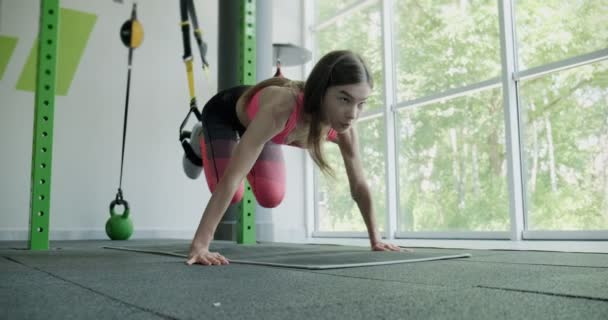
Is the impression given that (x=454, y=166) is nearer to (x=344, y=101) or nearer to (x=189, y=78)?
(x=189, y=78)

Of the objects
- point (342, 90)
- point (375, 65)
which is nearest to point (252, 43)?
point (342, 90)

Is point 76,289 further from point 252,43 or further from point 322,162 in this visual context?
point 252,43

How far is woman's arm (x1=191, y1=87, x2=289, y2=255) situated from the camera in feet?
5.17

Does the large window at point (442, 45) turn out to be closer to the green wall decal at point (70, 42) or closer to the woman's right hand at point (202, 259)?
the green wall decal at point (70, 42)

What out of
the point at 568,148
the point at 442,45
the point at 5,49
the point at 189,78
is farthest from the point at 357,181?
the point at 5,49

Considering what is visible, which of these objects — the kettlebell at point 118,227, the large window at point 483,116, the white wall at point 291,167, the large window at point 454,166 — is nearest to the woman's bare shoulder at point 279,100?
the large window at point 483,116

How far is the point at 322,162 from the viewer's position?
75.7 inches

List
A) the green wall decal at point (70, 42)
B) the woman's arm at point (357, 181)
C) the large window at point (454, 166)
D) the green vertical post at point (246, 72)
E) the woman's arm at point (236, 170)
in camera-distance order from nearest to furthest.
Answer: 1. the woman's arm at point (236, 170)
2. the woman's arm at point (357, 181)
3. the green vertical post at point (246, 72)
4. the large window at point (454, 166)
5. the green wall decal at point (70, 42)

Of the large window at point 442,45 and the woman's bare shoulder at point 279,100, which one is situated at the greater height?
the large window at point 442,45

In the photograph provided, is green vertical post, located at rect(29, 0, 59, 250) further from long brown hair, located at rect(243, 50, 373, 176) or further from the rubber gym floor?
long brown hair, located at rect(243, 50, 373, 176)

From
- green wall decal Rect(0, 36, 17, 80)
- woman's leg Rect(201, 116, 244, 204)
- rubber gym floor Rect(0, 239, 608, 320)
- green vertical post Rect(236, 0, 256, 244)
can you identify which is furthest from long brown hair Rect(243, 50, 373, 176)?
green wall decal Rect(0, 36, 17, 80)

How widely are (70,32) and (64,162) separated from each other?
1154mm

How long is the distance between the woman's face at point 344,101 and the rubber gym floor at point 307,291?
0.50 meters

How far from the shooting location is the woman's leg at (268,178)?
2.43 metres
